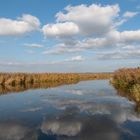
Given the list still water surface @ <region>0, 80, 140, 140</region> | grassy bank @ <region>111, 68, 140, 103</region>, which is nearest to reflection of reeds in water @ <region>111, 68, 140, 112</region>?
grassy bank @ <region>111, 68, 140, 103</region>

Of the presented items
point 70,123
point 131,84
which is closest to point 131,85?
point 131,84

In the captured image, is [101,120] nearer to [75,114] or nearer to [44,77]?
[75,114]

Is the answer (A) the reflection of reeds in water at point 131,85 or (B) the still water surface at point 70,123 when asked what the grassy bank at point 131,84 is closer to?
(A) the reflection of reeds in water at point 131,85

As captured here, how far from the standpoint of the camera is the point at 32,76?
234ft

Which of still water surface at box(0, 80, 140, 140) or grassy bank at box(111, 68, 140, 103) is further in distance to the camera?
grassy bank at box(111, 68, 140, 103)

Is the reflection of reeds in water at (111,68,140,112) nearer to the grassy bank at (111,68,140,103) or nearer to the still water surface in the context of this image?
the grassy bank at (111,68,140,103)

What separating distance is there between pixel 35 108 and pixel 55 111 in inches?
83.7

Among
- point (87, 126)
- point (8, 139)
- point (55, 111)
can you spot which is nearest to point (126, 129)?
point (87, 126)

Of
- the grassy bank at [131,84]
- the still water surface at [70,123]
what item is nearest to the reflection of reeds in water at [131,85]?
the grassy bank at [131,84]

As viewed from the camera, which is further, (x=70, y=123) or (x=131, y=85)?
(x=131, y=85)

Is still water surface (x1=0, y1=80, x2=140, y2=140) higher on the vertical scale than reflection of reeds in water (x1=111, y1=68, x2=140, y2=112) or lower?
lower

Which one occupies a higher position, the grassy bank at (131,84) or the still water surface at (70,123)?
the grassy bank at (131,84)

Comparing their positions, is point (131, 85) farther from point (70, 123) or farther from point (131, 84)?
point (70, 123)

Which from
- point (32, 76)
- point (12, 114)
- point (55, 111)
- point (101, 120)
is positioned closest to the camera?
point (101, 120)
